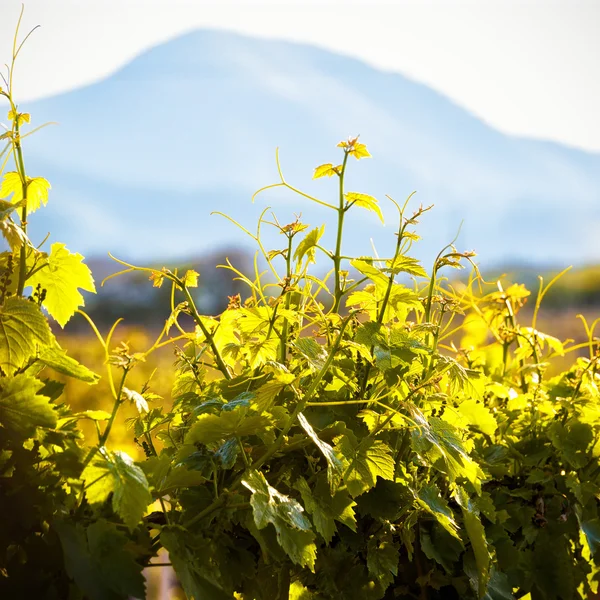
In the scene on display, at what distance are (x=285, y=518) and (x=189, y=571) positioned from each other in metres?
0.10

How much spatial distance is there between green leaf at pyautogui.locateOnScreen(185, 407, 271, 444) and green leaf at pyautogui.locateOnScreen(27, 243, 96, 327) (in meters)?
0.19

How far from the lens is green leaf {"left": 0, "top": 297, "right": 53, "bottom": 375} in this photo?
64 centimetres

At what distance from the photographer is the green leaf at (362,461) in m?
0.73

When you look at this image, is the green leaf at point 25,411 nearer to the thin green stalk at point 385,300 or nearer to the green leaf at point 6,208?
the green leaf at point 6,208

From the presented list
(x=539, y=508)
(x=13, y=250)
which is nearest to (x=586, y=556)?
(x=539, y=508)

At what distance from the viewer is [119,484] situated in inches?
24.0

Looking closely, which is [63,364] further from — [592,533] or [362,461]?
[592,533]

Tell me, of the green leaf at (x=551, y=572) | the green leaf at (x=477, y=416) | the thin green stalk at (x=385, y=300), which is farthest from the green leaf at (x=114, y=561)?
the green leaf at (x=551, y=572)

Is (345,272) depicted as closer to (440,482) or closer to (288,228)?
(288,228)

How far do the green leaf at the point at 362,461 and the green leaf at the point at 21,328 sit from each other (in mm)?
306

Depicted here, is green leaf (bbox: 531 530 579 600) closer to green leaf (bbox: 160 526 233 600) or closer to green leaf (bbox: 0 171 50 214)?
green leaf (bbox: 160 526 233 600)

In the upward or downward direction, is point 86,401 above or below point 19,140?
below

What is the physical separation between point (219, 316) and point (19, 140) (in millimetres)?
306

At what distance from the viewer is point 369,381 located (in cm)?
86
